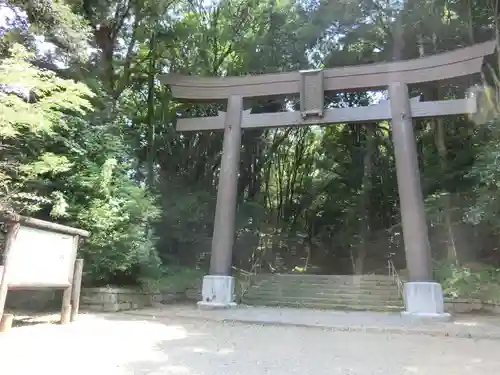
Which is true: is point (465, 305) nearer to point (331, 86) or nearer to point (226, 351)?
point (331, 86)

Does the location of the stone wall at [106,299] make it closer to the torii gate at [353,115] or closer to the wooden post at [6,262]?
the torii gate at [353,115]

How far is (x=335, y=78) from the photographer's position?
9273mm

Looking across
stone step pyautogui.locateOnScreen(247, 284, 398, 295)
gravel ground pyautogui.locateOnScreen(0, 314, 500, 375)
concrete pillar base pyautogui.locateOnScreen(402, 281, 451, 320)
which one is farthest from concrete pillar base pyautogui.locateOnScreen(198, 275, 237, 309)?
concrete pillar base pyautogui.locateOnScreen(402, 281, 451, 320)

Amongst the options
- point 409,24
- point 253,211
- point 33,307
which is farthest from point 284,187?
point 33,307

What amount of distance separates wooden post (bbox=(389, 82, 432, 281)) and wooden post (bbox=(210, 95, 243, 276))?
11.7 ft

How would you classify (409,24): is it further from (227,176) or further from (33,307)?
(33,307)

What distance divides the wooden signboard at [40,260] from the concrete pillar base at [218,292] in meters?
3.06

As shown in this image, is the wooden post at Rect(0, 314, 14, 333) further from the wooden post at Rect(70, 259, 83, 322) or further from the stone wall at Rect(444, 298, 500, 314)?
the stone wall at Rect(444, 298, 500, 314)

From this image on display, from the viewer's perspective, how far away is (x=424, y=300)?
7.52 metres

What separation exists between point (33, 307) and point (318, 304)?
632 centimetres

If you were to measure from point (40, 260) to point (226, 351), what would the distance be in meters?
2.89

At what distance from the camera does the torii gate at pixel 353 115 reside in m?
7.86

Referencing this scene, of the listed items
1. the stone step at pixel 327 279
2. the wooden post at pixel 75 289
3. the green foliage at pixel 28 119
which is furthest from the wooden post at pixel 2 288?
the stone step at pixel 327 279

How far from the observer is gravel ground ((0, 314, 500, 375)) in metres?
3.65
